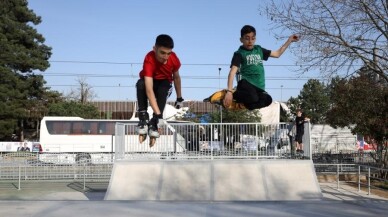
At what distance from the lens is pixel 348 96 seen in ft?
68.1

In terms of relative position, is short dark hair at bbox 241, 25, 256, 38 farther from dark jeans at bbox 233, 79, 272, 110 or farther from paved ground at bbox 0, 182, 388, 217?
paved ground at bbox 0, 182, 388, 217

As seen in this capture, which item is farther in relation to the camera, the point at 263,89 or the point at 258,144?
the point at 258,144

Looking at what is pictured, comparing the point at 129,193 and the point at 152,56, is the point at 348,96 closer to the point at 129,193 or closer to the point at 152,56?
the point at 129,193

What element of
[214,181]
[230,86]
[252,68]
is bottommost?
[214,181]

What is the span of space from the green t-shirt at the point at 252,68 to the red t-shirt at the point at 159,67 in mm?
1044

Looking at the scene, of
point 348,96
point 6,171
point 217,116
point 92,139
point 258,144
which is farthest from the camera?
point 92,139

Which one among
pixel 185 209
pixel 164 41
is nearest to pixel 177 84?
pixel 164 41

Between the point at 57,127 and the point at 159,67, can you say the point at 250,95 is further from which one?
the point at 57,127

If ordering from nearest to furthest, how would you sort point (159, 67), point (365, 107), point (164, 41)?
1. point (164, 41)
2. point (159, 67)
3. point (365, 107)

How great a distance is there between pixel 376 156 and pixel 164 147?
12239 mm

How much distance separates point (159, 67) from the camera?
645cm

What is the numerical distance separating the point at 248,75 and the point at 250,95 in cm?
38

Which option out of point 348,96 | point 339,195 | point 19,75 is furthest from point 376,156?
point 19,75

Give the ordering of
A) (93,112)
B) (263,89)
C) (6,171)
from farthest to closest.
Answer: (93,112)
(6,171)
(263,89)
